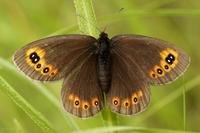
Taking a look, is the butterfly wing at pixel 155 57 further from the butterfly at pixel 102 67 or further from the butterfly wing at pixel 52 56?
the butterfly wing at pixel 52 56

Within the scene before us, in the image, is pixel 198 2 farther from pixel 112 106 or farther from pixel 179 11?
A: pixel 112 106

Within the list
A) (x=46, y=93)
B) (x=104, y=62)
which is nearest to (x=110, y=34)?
(x=104, y=62)

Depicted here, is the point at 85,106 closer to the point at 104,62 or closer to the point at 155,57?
the point at 104,62

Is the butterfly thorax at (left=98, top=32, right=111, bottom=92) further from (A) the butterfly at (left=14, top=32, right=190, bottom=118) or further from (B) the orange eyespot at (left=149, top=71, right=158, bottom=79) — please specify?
(B) the orange eyespot at (left=149, top=71, right=158, bottom=79)

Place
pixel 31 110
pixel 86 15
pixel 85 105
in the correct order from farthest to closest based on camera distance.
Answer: pixel 85 105 < pixel 86 15 < pixel 31 110

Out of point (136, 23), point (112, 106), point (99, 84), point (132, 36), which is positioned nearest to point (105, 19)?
point (132, 36)

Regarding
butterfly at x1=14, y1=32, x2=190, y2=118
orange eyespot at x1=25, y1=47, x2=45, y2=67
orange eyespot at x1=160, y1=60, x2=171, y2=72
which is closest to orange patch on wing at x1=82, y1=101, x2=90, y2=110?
butterfly at x1=14, y1=32, x2=190, y2=118
